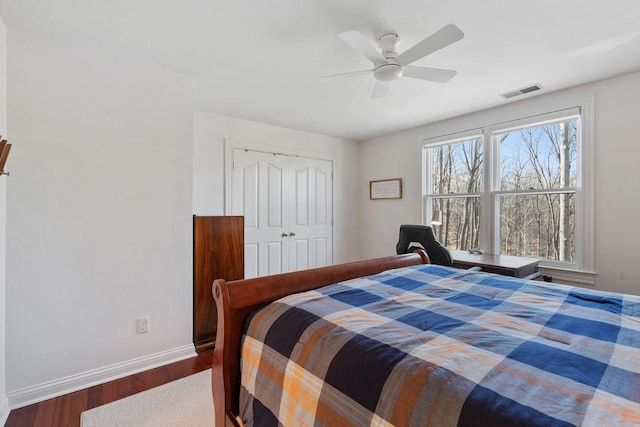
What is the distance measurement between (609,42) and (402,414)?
Answer: 2785mm

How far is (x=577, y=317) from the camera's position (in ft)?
3.86

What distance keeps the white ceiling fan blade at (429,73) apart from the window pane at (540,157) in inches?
70.0

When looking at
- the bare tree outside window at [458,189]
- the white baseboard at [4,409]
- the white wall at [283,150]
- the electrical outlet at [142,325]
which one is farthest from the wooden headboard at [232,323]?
the bare tree outside window at [458,189]

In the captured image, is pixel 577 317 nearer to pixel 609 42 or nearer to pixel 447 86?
pixel 609 42

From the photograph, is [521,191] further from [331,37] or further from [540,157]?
[331,37]

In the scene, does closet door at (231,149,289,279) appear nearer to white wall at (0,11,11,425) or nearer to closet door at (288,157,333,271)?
closet door at (288,157,333,271)

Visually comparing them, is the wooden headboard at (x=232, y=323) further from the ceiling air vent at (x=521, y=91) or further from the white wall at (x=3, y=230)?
the ceiling air vent at (x=521, y=91)

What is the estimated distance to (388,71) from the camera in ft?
6.48

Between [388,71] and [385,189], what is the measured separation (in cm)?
273

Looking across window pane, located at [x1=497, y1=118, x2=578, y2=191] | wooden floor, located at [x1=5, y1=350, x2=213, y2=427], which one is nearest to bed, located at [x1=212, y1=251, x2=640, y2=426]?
wooden floor, located at [x1=5, y1=350, x2=213, y2=427]

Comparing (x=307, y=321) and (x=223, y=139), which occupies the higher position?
(x=223, y=139)

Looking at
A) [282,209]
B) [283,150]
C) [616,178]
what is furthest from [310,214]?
[616,178]

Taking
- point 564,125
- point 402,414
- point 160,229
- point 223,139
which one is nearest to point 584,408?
point 402,414

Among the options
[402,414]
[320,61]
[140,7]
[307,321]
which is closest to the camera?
[402,414]
